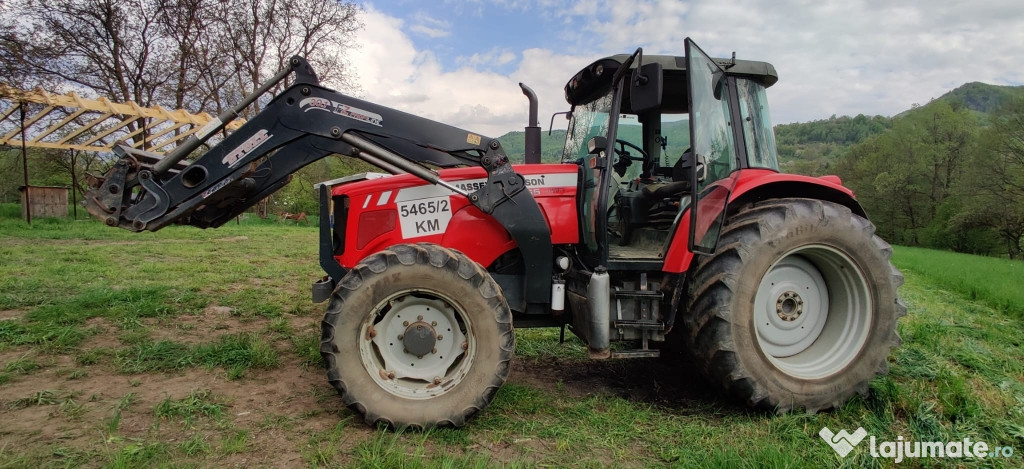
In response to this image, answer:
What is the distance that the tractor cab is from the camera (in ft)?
11.8

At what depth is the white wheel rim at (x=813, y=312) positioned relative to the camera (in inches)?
145

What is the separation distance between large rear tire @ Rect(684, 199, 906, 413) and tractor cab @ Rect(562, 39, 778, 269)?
0.88ft

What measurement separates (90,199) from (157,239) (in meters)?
11.2

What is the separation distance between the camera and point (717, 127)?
3869 mm

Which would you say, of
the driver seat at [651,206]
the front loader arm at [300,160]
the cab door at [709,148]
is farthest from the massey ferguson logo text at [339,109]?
the cab door at [709,148]

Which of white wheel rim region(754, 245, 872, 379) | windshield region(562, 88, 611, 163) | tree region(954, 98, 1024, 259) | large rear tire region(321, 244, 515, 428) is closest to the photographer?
large rear tire region(321, 244, 515, 428)

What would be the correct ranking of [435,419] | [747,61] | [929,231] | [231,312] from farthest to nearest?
[929,231]
[231,312]
[747,61]
[435,419]

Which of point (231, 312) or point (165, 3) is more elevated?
point (165, 3)

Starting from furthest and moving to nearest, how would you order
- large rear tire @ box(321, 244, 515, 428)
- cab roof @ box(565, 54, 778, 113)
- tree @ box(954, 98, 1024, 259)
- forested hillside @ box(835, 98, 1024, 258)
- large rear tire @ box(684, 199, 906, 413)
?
forested hillside @ box(835, 98, 1024, 258)
tree @ box(954, 98, 1024, 259)
cab roof @ box(565, 54, 778, 113)
large rear tire @ box(684, 199, 906, 413)
large rear tire @ box(321, 244, 515, 428)

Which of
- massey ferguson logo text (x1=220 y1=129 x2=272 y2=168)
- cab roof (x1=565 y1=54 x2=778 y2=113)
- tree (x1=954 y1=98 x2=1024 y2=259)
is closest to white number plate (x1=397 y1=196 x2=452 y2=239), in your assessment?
massey ferguson logo text (x1=220 y1=129 x2=272 y2=168)

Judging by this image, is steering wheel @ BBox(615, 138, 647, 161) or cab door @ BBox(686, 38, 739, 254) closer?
cab door @ BBox(686, 38, 739, 254)

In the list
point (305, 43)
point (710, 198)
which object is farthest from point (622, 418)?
point (305, 43)

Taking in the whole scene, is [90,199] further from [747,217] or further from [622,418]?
[747,217]

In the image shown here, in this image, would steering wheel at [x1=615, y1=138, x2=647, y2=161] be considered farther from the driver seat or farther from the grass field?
the grass field
